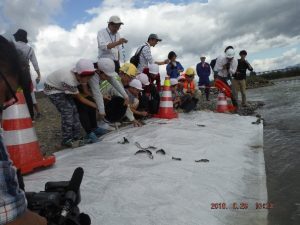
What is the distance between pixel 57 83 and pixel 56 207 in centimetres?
346

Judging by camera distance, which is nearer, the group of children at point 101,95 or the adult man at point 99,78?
the group of children at point 101,95

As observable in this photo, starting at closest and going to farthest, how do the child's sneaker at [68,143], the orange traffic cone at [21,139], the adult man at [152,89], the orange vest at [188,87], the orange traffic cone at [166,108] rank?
the orange traffic cone at [21,139]
the child's sneaker at [68,143]
the orange traffic cone at [166,108]
the adult man at [152,89]
the orange vest at [188,87]

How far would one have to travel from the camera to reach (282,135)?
575cm

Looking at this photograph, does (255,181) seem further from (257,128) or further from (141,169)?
(257,128)

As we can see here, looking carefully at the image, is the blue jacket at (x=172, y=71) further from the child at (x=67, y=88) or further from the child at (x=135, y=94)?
the child at (x=67, y=88)

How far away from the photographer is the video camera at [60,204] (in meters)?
1.59

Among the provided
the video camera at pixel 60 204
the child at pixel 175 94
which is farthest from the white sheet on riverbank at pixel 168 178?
the child at pixel 175 94

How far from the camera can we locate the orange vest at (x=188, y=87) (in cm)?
883

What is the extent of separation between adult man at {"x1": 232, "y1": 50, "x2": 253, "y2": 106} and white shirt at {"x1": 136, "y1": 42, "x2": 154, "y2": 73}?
10.8ft

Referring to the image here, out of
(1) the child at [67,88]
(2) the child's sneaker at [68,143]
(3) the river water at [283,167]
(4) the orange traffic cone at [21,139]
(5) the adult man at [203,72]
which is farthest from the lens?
(5) the adult man at [203,72]

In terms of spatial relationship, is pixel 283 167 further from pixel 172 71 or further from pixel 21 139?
pixel 172 71

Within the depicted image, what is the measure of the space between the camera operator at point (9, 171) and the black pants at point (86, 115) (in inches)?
152

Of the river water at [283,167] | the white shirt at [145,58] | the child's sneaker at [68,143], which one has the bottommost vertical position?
the river water at [283,167]

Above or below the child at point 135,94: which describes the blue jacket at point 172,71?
above
